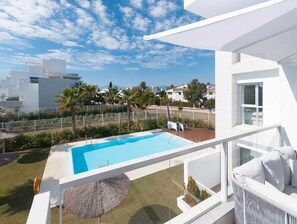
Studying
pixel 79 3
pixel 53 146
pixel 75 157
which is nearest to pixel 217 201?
pixel 75 157

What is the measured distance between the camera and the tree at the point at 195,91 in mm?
41469

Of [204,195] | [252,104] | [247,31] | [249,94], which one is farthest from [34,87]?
[247,31]

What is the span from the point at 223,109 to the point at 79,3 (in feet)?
42.2

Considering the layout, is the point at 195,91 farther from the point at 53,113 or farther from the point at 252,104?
the point at 252,104

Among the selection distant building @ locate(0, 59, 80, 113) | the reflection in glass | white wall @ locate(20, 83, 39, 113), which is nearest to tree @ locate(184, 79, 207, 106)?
distant building @ locate(0, 59, 80, 113)

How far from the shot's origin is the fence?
15.8m

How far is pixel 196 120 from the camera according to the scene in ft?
65.2

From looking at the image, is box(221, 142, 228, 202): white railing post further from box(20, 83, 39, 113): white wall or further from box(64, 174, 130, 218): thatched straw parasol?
box(20, 83, 39, 113): white wall


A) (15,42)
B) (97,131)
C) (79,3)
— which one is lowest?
(97,131)

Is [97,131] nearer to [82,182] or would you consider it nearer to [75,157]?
[75,157]

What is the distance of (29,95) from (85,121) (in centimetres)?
1720

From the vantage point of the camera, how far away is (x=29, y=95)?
2897 cm

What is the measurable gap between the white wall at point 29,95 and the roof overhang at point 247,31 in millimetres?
32122

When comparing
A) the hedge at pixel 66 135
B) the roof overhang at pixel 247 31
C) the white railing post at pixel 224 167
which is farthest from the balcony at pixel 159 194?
the hedge at pixel 66 135
